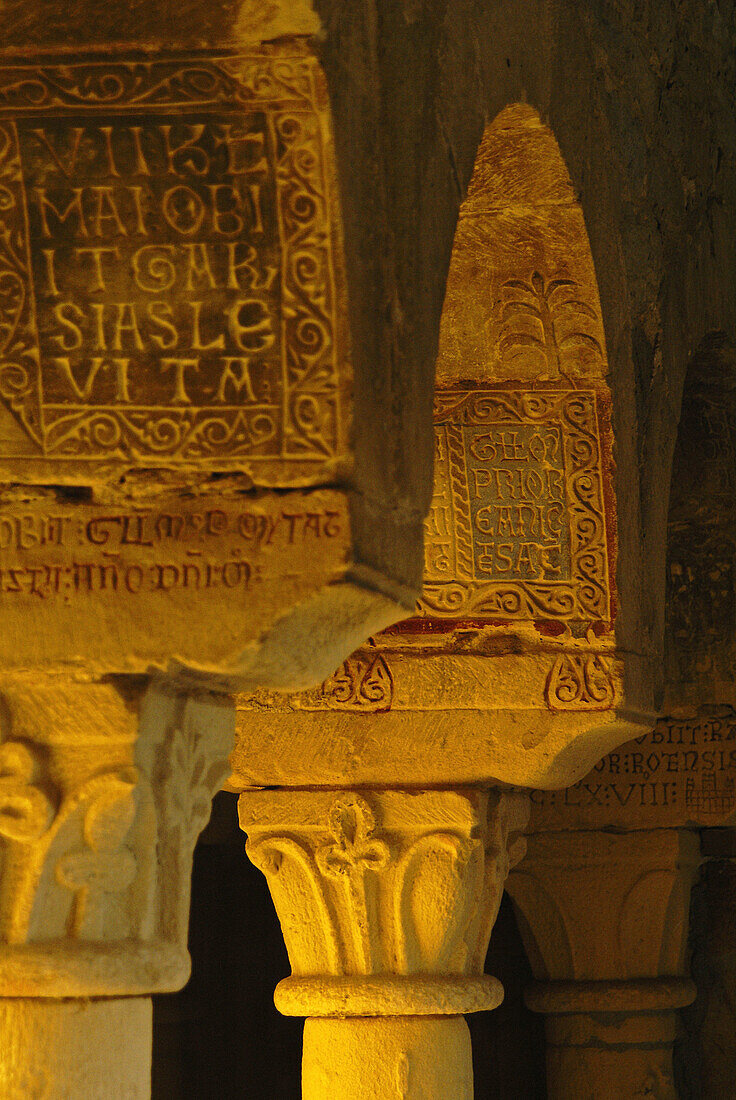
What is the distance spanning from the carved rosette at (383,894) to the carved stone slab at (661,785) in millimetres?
1677

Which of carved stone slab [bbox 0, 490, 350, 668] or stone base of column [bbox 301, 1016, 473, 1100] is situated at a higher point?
carved stone slab [bbox 0, 490, 350, 668]

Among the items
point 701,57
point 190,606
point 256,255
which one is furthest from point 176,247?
point 701,57

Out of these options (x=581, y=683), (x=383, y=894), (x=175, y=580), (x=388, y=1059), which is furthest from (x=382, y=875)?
(x=175, y=580)

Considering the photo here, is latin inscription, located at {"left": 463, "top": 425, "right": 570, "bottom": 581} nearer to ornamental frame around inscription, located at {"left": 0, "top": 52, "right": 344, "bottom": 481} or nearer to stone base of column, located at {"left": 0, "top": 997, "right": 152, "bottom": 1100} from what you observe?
ornamental frame around inscription, located at {"left": 0, "top": 52, "right": 344, "bottom": 481}

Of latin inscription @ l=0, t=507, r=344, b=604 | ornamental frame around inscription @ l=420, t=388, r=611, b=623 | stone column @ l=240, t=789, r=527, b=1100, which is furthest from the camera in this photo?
stone column @ l=240, t=789, r=527, b=1100

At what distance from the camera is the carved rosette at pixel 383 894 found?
4727mm

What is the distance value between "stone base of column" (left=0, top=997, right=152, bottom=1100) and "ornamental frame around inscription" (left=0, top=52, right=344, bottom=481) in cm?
92

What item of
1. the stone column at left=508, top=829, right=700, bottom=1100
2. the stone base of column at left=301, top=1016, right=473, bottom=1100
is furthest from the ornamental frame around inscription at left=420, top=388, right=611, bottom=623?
the stone column at left=508, top=829, right=700, bottom=1100

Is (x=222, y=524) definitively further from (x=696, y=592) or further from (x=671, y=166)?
(x=696, y=592)

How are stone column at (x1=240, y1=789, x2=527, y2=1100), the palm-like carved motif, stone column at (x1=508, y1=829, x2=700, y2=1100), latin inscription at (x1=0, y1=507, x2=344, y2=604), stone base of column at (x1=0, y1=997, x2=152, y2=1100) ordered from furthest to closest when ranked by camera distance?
stone column at (x1=508, y1=829, x2=700, y2=1100) < stone column at (x1=240, y1=789, x2=527, y2=1100) < the palm-like carved motif < latin inscription at (x1=0, y1=507, x2=344, y2=604) < stone base of column at (x1=0, y1=997, x2=152, y2=1100)

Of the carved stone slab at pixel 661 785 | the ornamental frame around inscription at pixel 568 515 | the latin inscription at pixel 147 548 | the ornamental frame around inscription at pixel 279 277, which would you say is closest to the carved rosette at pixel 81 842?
the latin inscription at pixel 147 548

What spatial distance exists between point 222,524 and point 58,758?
19.7 inches

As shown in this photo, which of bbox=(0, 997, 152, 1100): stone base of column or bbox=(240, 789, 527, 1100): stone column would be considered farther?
bbox=(240, 789, 527, 1100): stone column

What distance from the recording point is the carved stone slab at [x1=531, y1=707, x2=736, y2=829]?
21.3ft
